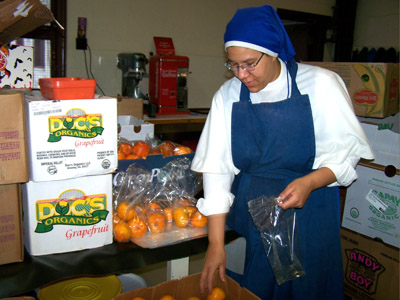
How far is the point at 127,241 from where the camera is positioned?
53.1 inches

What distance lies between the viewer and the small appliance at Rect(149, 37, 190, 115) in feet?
12.0

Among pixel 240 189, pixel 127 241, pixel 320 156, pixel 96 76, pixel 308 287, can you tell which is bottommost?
pixel 308 287

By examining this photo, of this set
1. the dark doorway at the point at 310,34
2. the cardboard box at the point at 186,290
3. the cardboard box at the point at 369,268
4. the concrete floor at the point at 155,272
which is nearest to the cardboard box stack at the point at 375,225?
the cardboard box at the point at 369,268

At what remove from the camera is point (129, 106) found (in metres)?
2.32

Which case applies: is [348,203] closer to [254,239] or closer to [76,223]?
[254,239]

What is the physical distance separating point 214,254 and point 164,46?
3.00 metres

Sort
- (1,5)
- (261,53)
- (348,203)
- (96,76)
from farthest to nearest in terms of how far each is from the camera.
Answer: (96,76), (348,203), (261,53), (1,5)

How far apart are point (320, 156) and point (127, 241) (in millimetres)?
740

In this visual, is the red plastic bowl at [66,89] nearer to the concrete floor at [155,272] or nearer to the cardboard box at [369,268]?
the concrete floor at [155,272]

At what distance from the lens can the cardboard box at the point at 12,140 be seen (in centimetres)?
110

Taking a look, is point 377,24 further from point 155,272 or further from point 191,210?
point 191,210

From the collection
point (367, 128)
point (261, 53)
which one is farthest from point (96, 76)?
point (261, 53)

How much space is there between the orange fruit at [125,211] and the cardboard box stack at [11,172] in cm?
34

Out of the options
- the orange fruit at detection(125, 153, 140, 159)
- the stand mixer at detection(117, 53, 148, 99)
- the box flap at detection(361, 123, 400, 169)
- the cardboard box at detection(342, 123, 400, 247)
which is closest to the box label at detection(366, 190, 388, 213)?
the cardboard box at detection(342, 123, 400, 247)
